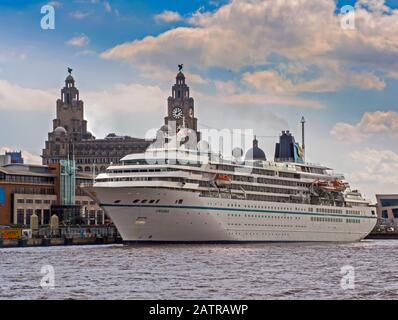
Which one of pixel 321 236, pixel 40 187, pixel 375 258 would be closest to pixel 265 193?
pixel 321 236

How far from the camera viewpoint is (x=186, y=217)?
94562mm

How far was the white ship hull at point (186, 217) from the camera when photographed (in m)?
93.5

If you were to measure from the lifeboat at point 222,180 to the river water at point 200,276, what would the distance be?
24522mm

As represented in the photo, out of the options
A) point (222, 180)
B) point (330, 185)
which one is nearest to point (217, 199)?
point (222, 180)

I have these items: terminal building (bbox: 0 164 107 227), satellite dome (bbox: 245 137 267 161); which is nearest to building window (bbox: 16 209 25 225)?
terminal building (bbox: 0 164 107 227)

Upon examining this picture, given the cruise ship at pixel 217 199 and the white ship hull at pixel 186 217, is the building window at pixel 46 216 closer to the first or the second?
the cruise ship at pixel 217 199

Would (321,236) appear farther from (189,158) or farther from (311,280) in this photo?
(311,280)

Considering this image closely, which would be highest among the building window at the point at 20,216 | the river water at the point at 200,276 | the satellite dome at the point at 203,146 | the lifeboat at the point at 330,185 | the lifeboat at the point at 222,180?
the satellite dome at the point at 203,146

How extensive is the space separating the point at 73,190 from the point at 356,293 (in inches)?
4235

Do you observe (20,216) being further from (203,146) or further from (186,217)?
(186,217)

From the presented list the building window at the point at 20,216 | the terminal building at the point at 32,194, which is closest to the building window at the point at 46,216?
the terminal building at the point at 32,194

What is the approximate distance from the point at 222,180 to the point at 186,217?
8.22 meters

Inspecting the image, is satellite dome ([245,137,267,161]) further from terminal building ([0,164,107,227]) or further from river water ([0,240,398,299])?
river water ([0,240,398,299])

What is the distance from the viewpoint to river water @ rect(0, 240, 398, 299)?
1721 inches
